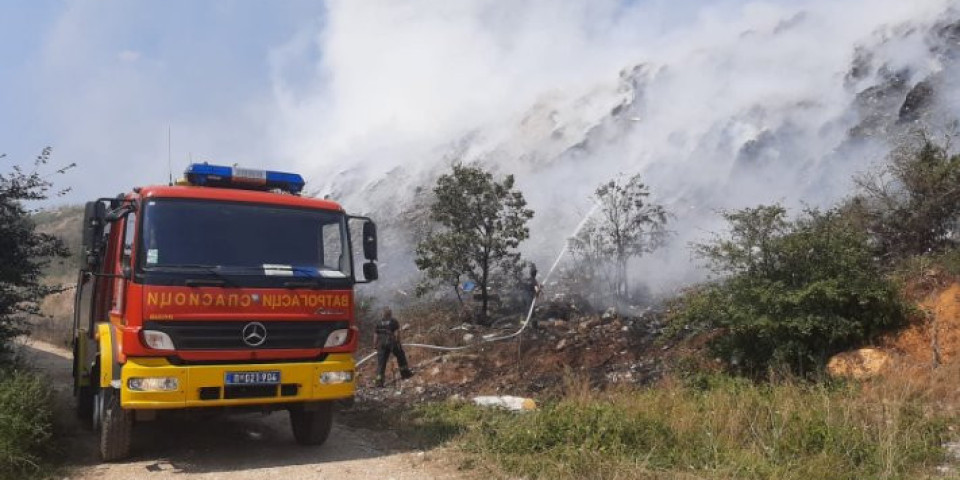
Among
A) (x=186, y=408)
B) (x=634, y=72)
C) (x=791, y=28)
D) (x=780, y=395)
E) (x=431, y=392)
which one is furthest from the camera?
(x=634, y=72)

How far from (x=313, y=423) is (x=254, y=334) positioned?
52.8 inches

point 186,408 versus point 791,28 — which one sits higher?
point 791,28

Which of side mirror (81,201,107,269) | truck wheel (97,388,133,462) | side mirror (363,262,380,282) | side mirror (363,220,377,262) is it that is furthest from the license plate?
side mirror (81,201,107,269)

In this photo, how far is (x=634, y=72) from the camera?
32.2 meters

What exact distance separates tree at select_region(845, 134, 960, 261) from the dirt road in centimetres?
907

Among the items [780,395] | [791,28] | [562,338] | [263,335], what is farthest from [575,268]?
[791,28]

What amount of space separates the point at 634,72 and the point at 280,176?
2763 centimetres

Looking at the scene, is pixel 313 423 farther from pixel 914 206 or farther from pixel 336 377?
pixel 914 206

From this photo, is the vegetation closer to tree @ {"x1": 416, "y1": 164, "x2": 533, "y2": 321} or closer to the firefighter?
the firefighter

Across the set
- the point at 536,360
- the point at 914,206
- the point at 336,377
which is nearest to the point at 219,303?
the point at 336,377

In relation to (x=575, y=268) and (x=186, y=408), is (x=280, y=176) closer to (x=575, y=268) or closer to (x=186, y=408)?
(x=186, y=408)

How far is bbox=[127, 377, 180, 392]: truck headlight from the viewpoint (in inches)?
220

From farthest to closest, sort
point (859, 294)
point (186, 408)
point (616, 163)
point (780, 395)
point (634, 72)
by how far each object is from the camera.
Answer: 1. point (634, 72)
2. point (616, 163)
3. point (859, 294)
4. point (780, 395)
5. point (186, 408)

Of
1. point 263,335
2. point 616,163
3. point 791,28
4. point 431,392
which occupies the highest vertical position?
point 791,28
